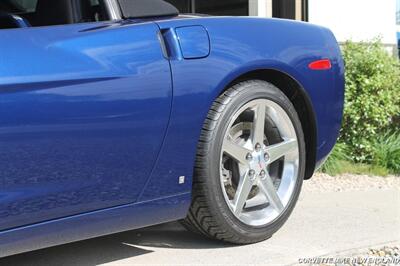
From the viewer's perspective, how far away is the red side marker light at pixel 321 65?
3.74m

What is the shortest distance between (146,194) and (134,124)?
376 mm

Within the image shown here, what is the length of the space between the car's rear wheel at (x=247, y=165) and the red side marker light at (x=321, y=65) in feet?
0.97

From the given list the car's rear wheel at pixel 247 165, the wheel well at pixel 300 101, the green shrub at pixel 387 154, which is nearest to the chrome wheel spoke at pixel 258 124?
the car's rear wheel at pixel 247 165

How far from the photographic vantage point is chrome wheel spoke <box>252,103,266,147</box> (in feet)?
11.6

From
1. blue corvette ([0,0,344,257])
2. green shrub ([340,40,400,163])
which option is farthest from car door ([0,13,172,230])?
green shrub ([340,40,400,163])

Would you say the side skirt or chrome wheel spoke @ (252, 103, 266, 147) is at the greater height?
chrome wheel spoke @ (252, 103, 266, 147)

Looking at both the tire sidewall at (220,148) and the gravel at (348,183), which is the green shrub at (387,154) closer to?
the gravel at (348,183)

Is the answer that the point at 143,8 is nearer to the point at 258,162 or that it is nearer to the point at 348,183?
the point at 258,162

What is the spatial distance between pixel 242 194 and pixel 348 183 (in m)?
2.57

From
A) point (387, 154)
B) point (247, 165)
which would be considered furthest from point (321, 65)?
point (387, 154)

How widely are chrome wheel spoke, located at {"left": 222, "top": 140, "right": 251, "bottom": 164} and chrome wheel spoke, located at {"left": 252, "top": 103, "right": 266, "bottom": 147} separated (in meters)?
0.10

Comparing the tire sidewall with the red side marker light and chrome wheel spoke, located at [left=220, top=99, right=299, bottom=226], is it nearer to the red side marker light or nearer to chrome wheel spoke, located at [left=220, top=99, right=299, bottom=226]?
chrome wheel spoke, located at [left=220, top=99, right=299, bottom=226]

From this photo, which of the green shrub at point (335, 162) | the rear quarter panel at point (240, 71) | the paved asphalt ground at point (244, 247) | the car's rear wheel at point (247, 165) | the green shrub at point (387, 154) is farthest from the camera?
the green shrub at point (387, 154)

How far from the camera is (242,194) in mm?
3471
